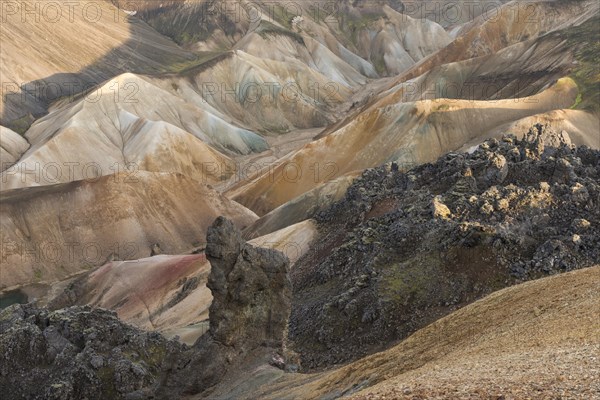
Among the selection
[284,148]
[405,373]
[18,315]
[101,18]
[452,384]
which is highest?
[101,18]

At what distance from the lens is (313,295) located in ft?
133

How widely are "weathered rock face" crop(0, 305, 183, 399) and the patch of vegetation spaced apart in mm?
158332

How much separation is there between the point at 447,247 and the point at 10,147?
89771 mm

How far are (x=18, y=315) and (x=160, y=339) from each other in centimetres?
721

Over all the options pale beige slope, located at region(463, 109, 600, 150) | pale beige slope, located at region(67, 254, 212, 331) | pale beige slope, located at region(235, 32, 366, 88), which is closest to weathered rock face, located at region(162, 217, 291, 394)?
pale beige slope, located at region(67, 254, 212, 331)

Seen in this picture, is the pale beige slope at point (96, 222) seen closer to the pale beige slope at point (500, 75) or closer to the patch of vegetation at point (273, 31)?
the pale beige slope at point (500, 75)

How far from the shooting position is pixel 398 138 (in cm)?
8656

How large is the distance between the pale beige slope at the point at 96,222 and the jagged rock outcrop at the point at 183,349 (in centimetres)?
4482

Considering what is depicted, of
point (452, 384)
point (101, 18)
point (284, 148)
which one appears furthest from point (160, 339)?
point (101, 18)

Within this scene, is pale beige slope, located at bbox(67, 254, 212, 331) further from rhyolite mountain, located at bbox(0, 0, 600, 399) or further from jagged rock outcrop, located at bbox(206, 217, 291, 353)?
jagged rock outcrop, located at bbox(206, 217, 291, 353)

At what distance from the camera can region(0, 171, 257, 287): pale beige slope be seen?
7600cm

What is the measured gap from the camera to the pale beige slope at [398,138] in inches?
3378

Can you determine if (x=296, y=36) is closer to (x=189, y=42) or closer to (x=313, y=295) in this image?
(x=189, y=42)

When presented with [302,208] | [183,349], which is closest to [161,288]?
[302,208]
